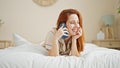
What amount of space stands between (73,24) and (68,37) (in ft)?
0.36

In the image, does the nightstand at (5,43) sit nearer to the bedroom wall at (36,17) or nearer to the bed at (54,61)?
the bedroom wall at (36,17)

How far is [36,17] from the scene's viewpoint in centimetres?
401

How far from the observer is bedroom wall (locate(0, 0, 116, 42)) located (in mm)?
3955

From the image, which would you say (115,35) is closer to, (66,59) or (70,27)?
(70,27)

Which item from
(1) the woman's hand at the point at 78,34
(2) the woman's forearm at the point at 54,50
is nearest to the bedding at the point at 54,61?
(2) the woman's forearm at the point at 54,50

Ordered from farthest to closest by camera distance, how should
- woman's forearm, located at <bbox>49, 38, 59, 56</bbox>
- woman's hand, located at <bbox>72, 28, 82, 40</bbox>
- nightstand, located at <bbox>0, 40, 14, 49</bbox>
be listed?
nightstand, located at <bbox>0, 40, 14, 49</bbox>, woman's hand, located at <bbox>72, 28, 82, 40</bbox>, woman's forearm, located at <bbox>49, 38, 59, 56</bbox>

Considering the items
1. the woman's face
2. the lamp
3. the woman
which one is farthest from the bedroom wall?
the woman's face

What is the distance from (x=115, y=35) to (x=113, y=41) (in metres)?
0.48

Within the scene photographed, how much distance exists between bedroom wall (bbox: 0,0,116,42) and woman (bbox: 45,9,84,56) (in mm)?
2406

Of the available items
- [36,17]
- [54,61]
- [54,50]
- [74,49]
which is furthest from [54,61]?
[36,17]

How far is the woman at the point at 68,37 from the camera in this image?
4.76ft

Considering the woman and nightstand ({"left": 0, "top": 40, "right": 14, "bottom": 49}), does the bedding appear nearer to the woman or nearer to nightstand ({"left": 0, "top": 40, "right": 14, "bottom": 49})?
the woman

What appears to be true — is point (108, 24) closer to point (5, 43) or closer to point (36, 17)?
point (36, 17)

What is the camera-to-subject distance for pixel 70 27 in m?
1.49
